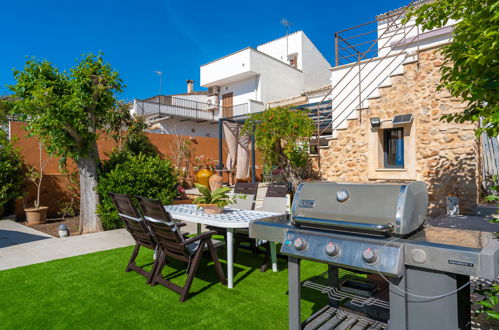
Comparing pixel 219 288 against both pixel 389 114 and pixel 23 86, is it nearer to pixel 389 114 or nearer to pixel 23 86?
pixel 23 86

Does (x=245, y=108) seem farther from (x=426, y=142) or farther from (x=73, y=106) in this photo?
(x=73, y=106)

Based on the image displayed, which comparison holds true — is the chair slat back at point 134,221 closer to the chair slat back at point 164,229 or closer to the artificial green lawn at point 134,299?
the chair slat back at point 164,229

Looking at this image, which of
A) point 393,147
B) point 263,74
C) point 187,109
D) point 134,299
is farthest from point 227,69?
point 134,299

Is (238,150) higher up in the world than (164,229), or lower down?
higher up

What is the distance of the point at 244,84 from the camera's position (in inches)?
826

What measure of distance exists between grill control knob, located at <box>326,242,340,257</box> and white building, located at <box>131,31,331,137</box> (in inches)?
673

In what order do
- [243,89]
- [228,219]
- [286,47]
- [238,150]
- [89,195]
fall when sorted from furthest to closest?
1. [286,47]
2. [243,89]
3. [238,150]
4. [89,195]
5. [228,219]

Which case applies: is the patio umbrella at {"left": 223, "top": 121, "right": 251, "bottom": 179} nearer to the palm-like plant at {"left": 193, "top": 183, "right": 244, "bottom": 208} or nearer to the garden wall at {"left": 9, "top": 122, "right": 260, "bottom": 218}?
the garden wall at {"left": 9, "top": 122, "right": 260, "bottom": 218}

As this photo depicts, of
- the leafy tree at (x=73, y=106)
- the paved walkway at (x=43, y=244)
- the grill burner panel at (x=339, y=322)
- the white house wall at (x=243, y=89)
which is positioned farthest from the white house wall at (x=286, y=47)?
the grill burner panel at (x=339, y=322)

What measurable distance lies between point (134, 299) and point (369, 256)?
2.61 meters

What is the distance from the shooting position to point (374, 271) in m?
1.70

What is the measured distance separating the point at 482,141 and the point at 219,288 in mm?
7073

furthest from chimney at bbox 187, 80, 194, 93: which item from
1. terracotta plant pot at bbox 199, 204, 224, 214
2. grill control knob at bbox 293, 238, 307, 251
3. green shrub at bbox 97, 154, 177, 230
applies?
grill control knob at bbox 293, 238, 307, 251

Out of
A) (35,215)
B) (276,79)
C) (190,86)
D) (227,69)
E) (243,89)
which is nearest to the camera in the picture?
(35,215)
